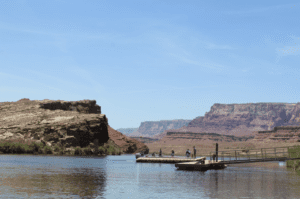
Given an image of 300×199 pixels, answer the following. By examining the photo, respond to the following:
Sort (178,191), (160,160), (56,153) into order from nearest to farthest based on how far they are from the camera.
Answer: (178,191) < (160,160) < (56,153)

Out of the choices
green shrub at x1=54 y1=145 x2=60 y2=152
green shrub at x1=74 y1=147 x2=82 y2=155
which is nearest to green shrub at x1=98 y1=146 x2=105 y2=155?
green shrub at x1=74 y1=147 x2=82 y2=155

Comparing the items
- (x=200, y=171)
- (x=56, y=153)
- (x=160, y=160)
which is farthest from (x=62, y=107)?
(x=200, y=171)

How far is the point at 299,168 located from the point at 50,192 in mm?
52711

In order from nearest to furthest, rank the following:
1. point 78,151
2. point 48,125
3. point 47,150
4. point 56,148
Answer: point 47,150 → point 56,148 → point 78,151 → point 48,125

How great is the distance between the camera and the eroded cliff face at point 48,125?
148 m

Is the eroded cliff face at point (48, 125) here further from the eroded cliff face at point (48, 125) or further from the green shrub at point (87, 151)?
the green shrub at point (87, 151)

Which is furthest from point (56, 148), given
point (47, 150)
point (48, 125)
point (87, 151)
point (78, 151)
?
point (87, 151)

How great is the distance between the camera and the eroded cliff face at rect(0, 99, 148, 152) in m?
148

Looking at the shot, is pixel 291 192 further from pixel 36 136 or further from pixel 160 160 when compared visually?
pixel 36 136

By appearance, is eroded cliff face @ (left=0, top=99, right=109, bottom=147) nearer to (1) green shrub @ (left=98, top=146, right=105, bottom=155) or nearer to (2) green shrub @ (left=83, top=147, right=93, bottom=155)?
(2) green shrub @ (left=83, top=147, right=93, bottom=155)

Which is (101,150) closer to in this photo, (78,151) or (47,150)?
(78,151)

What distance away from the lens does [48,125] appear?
503 ft

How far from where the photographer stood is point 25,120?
15775 centimetres

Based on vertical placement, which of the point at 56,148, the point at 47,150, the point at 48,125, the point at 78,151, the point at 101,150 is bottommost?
the point at 78,151
